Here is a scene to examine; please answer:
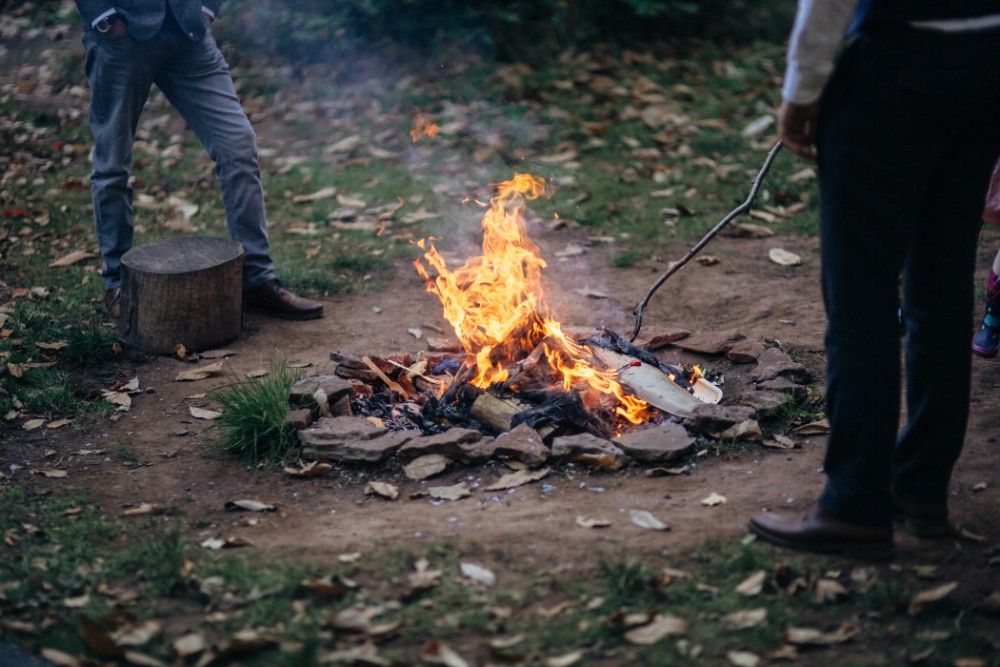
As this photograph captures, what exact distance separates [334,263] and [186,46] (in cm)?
168

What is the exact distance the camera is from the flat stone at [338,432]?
3875 millimetres

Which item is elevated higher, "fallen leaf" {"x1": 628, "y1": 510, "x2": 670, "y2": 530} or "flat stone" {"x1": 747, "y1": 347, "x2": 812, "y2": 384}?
"flat stone" {"x1": 747, "y1": 347, "x2": 812, "y2": 384}

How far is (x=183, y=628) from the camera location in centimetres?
275

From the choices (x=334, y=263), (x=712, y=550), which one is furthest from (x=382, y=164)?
(x=712, y=550)

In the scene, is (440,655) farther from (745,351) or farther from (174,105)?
(174,105)

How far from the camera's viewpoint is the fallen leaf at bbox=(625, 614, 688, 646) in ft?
8.67

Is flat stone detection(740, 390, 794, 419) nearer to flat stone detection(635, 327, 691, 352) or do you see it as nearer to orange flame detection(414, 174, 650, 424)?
orange flame detection(414, 174, 650, 424)

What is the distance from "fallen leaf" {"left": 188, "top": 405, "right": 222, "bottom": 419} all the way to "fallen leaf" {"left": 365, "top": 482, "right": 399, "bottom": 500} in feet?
3.49

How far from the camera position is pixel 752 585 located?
2854 mm

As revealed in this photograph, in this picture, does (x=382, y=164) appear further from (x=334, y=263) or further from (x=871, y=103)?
(x=871, y=103)

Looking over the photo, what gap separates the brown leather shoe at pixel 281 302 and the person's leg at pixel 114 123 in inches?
30.2

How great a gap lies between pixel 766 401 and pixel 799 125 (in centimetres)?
168

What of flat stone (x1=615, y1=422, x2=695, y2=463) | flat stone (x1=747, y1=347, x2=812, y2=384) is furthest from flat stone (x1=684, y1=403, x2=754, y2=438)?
flat stone (x1=747, y1=347, x2=812, y2=384)

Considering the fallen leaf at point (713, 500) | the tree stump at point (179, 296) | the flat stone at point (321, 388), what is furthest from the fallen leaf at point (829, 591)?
the tree stump at point (179, 296)
